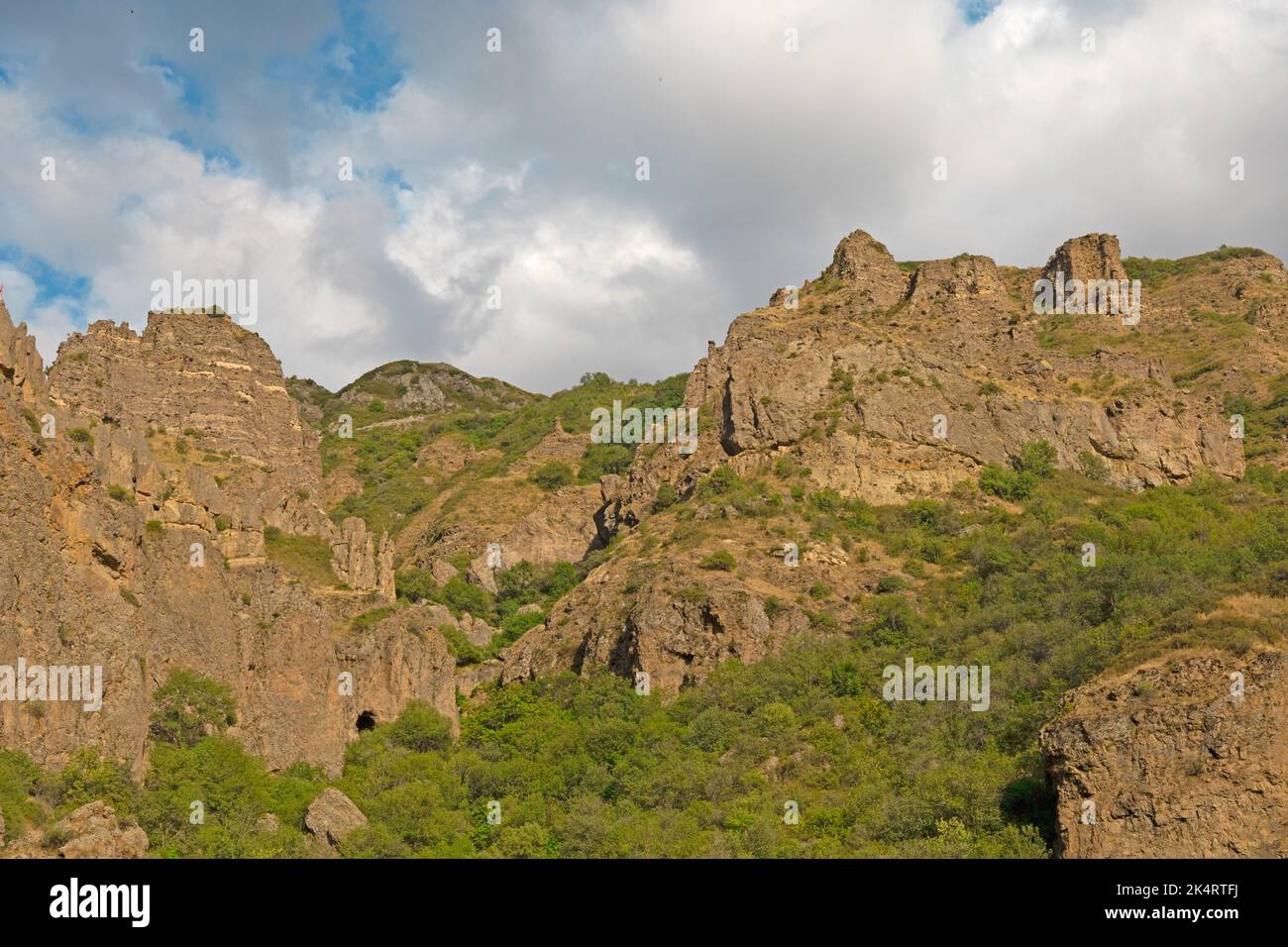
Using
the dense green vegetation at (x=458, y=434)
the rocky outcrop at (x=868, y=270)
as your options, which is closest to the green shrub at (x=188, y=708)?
the dense green vegetation at (x=458, y=434)

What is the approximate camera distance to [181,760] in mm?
41812

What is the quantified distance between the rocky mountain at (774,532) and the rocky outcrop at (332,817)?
274mm

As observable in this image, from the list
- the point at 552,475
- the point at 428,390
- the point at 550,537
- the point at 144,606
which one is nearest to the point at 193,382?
the point at 550,537

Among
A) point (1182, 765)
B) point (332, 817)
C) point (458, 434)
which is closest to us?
point (1182, 765)

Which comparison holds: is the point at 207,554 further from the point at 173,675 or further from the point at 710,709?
the point at 710,709

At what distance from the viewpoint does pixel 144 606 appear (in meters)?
43.1

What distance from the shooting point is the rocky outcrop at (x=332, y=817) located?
44.7 meters

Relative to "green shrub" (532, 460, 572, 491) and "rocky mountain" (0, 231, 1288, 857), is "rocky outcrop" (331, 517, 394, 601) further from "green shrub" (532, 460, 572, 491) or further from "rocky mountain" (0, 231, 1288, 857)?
"green shrub" (532, 460, 572, 491)

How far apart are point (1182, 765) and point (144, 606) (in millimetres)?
31931

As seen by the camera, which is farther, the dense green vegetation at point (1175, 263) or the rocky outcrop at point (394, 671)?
the dense green vegetation at point (1175, 263)

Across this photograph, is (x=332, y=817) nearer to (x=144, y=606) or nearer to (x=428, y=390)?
(x=144, y=606)

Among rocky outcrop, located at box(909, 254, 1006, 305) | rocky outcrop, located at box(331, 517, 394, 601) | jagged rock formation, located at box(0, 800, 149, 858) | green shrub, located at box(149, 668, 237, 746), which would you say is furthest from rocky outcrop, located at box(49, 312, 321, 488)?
rocky outcrop, located at box(909, 254, 1006, 305)

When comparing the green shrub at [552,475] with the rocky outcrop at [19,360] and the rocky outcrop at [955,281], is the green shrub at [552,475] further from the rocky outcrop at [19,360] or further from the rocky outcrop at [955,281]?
the rocky outcrop at [19,360]

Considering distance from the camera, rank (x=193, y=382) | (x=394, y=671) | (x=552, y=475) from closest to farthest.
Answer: (x=394, y=671) < (x=193, y=382) < (x=552, y=475)
